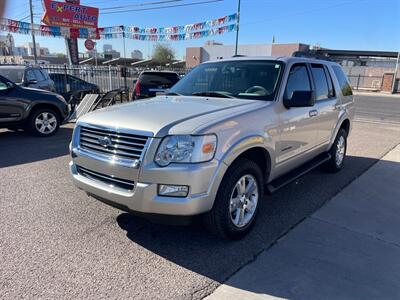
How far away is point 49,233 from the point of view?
3.64 metres

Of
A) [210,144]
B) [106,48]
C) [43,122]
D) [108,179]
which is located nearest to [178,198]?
[210,144]

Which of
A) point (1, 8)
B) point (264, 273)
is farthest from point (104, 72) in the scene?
point (1, 8)

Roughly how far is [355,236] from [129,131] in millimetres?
2697

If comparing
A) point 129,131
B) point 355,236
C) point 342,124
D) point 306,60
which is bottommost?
point 355,236

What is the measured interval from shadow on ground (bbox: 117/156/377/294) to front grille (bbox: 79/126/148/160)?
3.18 ft

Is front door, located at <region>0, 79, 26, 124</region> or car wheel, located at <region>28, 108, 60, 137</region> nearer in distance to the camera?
front door, located at <region>0, 79, 26, 124</region>

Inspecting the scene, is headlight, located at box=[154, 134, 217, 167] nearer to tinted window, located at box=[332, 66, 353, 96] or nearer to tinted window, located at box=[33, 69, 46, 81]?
tinted window, located at box=[332, 66, 353, 96]

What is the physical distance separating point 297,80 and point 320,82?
0.90 metres

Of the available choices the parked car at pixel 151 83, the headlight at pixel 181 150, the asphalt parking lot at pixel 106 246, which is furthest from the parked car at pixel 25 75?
the headlight at pixel 181 150

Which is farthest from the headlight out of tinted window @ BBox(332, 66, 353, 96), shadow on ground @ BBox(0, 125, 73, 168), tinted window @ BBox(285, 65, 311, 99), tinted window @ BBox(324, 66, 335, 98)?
shadow on ground @ BBox(0, 125, 73, 168)

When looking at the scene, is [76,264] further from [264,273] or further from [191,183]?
[264,273]

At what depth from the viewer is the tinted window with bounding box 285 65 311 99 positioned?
4.32m

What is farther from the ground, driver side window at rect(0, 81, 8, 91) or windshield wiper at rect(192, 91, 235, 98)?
windshield wiper at rect(192, 91, 235, 98)

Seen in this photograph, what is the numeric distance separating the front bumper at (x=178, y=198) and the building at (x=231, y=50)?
162 feet
